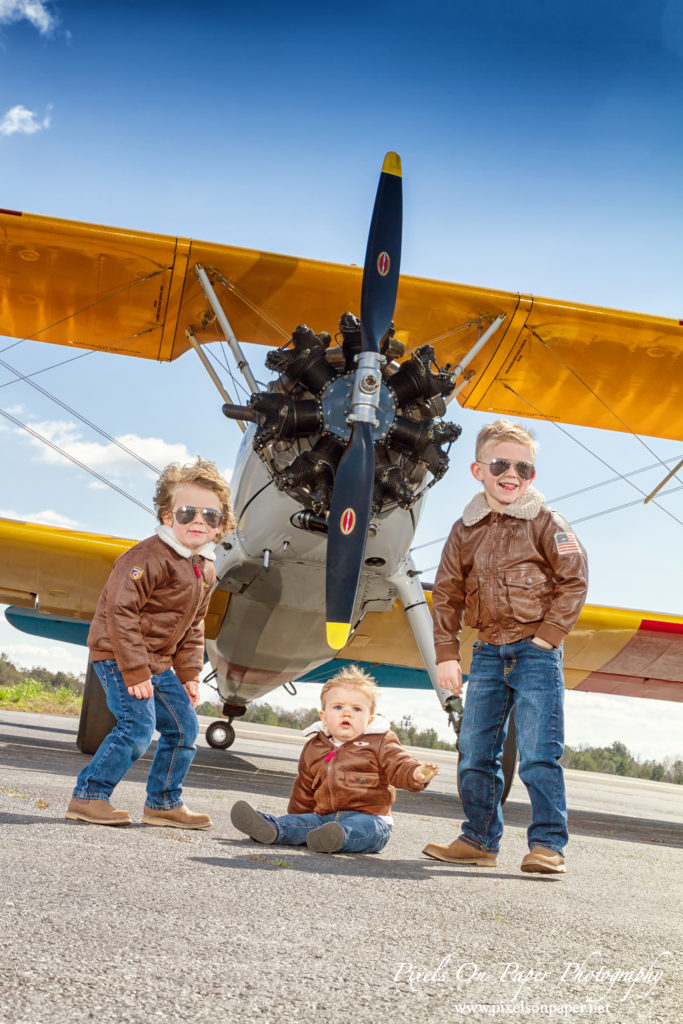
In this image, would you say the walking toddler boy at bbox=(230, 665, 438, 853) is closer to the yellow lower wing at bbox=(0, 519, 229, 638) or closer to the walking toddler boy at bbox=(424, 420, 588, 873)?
the walking toddler boy at bbox=(424, 420, 588, 873)

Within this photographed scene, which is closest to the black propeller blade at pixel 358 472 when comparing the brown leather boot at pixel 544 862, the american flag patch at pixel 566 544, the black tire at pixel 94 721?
the american flag patch at pixel 566 544

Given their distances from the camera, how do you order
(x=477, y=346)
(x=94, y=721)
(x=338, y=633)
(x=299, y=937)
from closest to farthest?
1. (x=299, y=937)
2. (x=338, y=633)
3. (x=477, y=346)
4. (x=94, y=721)

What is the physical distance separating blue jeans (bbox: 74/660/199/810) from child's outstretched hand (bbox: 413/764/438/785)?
82 cm

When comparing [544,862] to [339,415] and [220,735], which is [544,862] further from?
[220,735]

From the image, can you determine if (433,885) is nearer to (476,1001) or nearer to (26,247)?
(476,1001)

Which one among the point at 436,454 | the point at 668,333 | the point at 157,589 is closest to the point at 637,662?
the point at 668,333

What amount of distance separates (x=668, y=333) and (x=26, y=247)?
495 centimetres

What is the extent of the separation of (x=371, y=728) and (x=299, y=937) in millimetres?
1515

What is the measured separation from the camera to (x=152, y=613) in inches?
114

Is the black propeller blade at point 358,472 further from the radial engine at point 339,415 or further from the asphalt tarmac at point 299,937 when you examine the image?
the asphalt tarmac at point 299,937

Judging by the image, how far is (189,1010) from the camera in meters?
0.92

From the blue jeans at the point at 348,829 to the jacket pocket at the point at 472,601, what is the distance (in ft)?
2.42

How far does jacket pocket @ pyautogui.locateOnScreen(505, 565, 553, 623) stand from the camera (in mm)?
2754

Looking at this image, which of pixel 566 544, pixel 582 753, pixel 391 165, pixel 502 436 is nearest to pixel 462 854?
pixel 566 544
